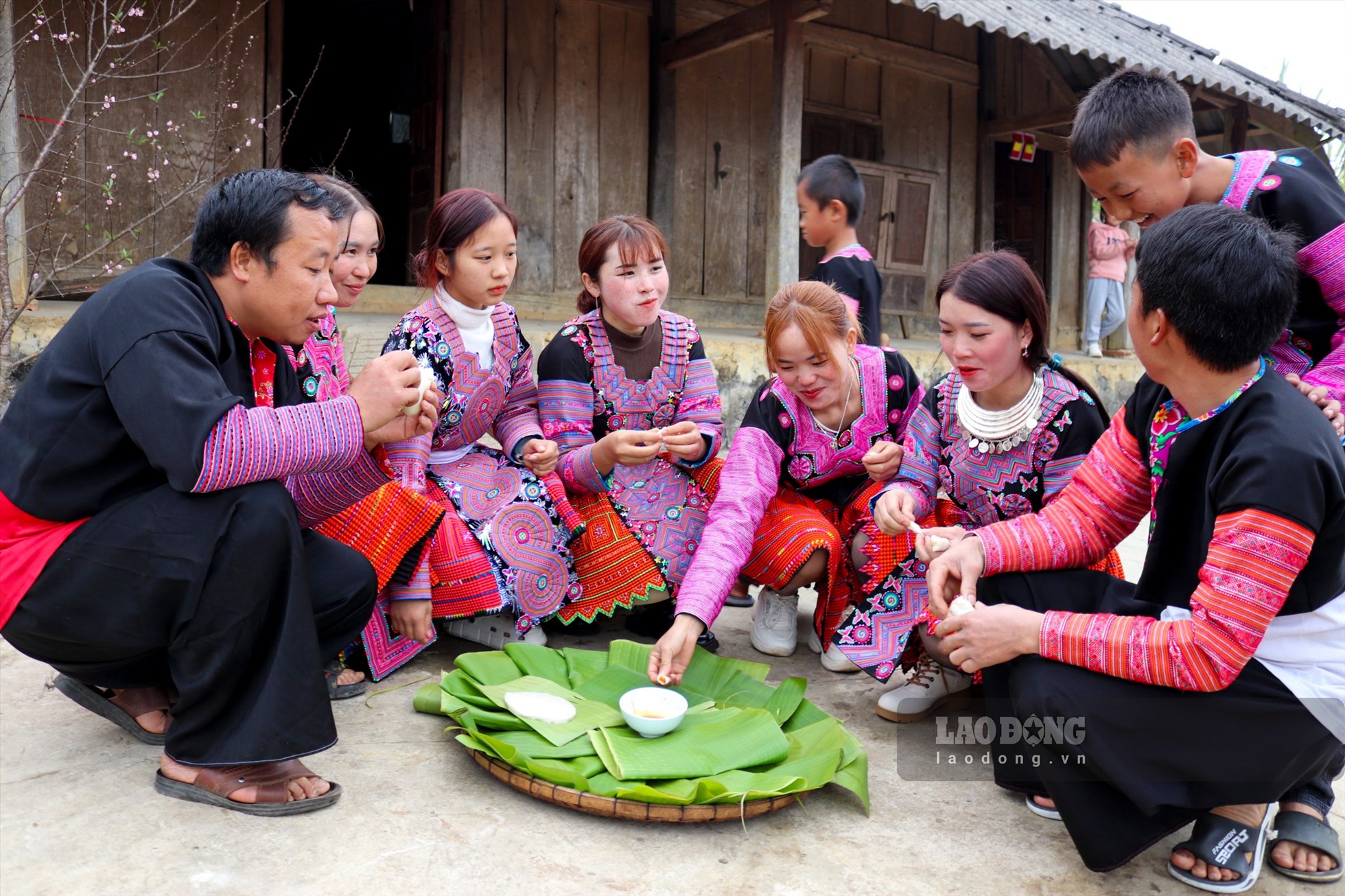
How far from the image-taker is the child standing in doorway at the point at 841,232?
4.35 metres

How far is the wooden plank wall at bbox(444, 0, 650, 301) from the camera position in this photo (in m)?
6.58

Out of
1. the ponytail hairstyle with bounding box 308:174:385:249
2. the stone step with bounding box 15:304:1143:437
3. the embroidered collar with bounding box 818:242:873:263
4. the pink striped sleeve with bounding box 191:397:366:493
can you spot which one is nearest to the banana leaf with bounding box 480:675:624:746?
the pink striped sleeve with bounding box 191:397:366:493

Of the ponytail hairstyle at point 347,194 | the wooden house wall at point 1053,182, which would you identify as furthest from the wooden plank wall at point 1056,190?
the ponytail hairstyle at point 347,194

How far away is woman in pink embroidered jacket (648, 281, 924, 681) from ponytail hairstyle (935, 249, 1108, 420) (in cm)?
42

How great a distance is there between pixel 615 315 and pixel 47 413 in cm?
161

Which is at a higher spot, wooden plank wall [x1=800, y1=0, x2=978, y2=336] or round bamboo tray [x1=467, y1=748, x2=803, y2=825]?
wooden plank wall [x1=800, y1=0, x2=978, y2=336]

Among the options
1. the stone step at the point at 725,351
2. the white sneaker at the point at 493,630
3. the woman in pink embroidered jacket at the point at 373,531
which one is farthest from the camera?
the stone step at the point at 725,351

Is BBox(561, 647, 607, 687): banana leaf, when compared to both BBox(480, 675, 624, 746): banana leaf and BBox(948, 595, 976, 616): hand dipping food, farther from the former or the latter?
BBox(948, 595, 976, 616): hand dipping food

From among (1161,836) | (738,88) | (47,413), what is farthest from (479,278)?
(738,88)

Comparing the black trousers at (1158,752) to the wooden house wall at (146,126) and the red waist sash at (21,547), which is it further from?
the wooden house wall at (146,126)

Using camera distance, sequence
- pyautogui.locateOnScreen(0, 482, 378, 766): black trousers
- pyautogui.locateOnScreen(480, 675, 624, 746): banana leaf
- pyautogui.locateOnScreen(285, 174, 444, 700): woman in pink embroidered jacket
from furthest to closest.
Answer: pyautogui.locateOnScreen(285, 174, 444, 700): woman in pink embroidered jacket, pyautogui.locateOnScreen(480, 675, 624, 746): banana leaf, pyautogui.locateOnScreen(0, 482, 378, 766): black trousers

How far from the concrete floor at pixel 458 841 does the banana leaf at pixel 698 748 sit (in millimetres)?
104

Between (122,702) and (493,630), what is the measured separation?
3.17 ft

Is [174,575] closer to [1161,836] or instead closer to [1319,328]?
[1161,836]
